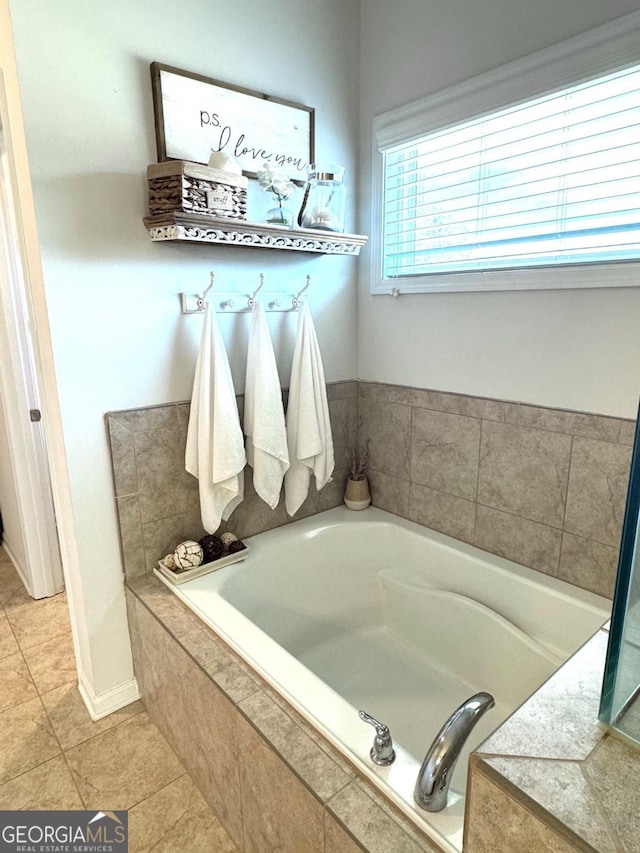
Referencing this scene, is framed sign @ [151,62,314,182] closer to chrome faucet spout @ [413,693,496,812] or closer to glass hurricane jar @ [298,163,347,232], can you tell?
glass hurricane jar @ [298,163,347,232]

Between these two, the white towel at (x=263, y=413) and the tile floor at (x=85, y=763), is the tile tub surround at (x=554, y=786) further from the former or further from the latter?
the white towel at (x=263, y=413)

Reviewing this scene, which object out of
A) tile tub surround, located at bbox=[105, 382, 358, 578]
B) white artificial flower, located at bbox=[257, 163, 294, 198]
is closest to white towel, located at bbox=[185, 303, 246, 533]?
tile tub surround, located at bbox=[105, 382, 358, 578]

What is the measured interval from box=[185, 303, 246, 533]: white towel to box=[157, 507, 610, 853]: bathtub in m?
0.32

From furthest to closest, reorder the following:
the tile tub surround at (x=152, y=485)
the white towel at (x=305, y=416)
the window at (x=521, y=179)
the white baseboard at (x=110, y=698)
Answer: the white towel at (x=305, y=416) < the white baseboard at (x=110, y=698) < the tile tub surround at (x=152, y=485) < the window at (x=521, y=179)

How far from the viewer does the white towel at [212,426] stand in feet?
5.71

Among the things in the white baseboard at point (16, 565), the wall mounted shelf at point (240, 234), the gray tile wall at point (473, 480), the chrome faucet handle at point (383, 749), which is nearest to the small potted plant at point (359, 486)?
the gray tile wall at point (473, 480)

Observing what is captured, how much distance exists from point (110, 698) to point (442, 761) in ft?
4.55

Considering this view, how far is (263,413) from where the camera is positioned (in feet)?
6.13

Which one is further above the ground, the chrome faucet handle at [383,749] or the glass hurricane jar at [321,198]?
the glass hurricane jar at [321,198]

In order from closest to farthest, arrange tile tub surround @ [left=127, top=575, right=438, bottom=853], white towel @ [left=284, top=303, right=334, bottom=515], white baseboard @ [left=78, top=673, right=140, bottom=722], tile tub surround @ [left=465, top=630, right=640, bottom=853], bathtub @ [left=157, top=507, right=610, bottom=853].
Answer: tile tub surround @ [left=465, top=630, right=640, bottom=853]
tile tub surround @ [left=127, top=575, right=438, bottom=853]
bathtub @ [left=157, top=507, right=610, bottom=853]
white baseboard @ [left=78, top=673, right=140, bottom=722]
white towel @ [left=284, top=303, right=334, bottom=515]

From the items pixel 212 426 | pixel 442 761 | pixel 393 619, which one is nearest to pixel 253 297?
pixel 212 426

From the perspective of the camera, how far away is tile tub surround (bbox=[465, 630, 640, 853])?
0.73 m

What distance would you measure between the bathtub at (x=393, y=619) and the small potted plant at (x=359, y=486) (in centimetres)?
5

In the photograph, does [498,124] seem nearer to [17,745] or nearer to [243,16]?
[243,16]
